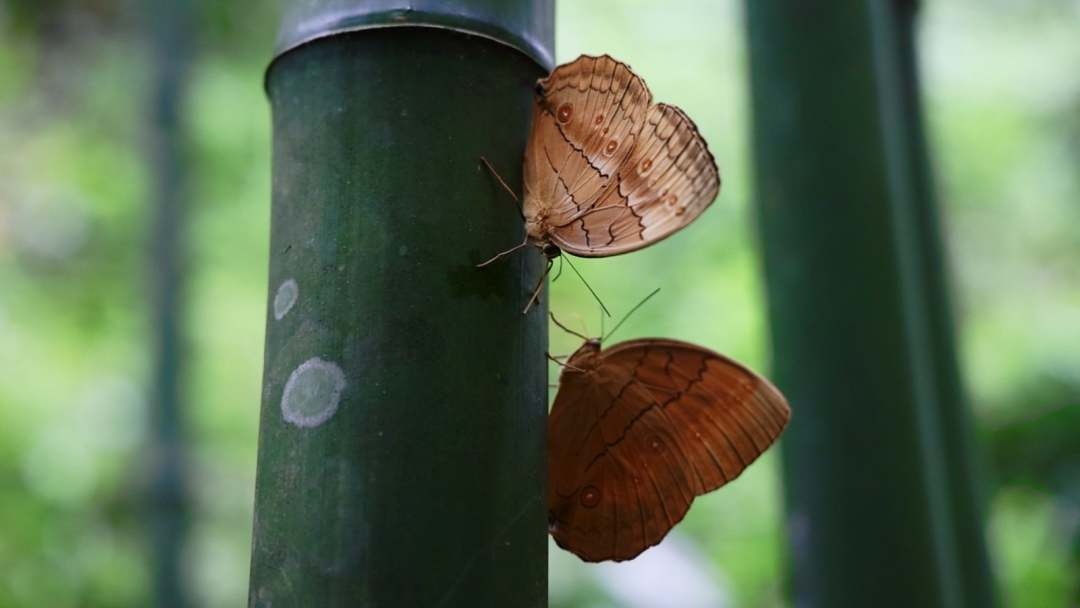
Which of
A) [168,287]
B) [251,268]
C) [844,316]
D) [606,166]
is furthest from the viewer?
[251,268]

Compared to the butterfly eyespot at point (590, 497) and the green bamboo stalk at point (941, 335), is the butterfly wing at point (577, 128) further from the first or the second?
the green bamboo stalk at point (941, 335)

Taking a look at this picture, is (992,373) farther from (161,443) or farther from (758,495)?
(161,443)

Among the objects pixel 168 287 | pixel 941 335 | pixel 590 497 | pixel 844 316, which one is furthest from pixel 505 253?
pixel 168 287

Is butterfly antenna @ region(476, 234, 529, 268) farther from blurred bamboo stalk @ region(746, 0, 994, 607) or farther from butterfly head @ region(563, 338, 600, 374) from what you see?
blurred bamboo stalk @ region(746, 0, 994, 607)

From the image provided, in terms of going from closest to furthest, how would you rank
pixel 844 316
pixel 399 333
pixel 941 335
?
1. pixel 399 333
2. pixel 844 316
3. pixel 941 335

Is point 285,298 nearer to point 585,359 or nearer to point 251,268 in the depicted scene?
point 585,359

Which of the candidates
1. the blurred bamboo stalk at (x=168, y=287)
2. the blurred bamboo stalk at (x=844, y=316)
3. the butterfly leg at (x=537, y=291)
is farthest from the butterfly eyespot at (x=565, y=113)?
the blurred bamboo stalk at (x=168, y=287)

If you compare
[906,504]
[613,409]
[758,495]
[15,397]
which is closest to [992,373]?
[758,495]
